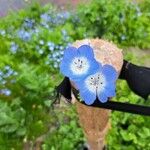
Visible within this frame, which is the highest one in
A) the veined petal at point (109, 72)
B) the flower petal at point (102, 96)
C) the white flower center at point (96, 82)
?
the veined petal at point (109, 72)

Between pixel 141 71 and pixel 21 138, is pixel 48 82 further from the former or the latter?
pixel 141 71

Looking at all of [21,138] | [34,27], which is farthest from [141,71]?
[34,27]

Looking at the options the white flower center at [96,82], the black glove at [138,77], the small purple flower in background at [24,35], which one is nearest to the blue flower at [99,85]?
the white flower center at [96,82]

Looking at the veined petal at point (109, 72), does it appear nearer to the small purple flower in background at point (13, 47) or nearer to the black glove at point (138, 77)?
the black glove at point (138, 77)

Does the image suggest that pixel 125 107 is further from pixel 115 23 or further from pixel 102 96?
pixel 115 23

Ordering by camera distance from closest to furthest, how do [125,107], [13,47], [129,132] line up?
[125,107] < [129,132] < [13,47]

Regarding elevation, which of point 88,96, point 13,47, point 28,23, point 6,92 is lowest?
point 6,92

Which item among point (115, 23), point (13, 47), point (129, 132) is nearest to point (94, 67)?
point (129, 132)
